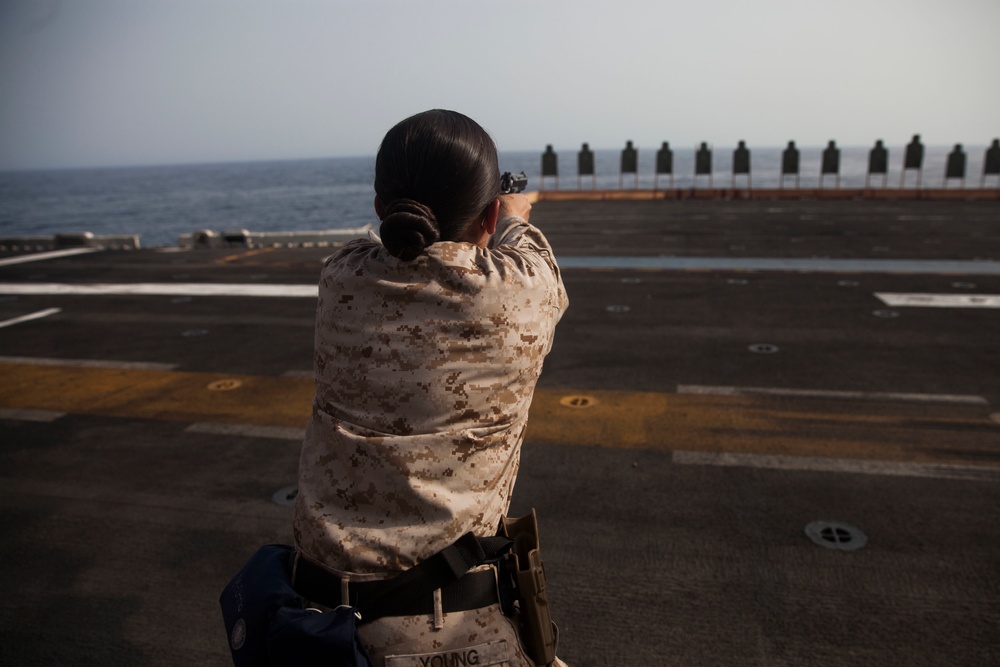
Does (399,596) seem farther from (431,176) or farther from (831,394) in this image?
(831,394)

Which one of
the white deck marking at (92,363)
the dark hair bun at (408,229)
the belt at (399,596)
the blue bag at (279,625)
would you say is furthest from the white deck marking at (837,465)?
the white deck marking at (92,363)

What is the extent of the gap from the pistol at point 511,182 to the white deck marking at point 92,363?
292 inches

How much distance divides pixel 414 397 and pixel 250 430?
17.0 ft

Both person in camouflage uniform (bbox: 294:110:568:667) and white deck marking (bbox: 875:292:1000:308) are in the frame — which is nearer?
person in camouflage uniform (bbox: 294:110:568:667)

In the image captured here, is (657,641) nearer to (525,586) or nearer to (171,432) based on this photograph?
(525,586)

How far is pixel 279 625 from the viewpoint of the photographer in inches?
63.7

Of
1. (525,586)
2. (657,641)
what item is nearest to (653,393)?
(657,641)

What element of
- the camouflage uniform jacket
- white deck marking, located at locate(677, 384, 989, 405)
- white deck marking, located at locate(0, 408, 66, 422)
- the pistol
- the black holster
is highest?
A: the pistol

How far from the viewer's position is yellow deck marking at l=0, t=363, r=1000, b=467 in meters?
5.61

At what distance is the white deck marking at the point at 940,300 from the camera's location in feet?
33.5

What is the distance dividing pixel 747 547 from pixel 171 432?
4.99 metres

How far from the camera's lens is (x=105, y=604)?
3.94 m

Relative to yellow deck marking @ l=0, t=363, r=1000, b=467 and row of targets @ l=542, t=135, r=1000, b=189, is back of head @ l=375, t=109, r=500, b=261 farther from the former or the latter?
row of targets @ l=542, t=135, r=1000, b=189

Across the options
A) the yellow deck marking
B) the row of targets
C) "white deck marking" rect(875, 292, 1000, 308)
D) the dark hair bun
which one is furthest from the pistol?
the row of targets
